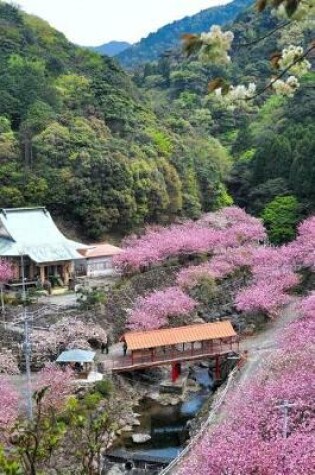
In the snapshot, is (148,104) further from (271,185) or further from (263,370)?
(263,370)

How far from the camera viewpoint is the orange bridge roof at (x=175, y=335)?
81.9 feet

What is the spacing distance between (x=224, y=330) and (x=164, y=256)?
9.69 meters

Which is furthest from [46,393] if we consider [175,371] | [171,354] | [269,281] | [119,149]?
[119,149]

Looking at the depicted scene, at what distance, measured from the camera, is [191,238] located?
120 feet

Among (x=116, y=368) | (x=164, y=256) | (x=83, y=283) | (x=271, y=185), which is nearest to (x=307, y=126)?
(x=271, y=185)

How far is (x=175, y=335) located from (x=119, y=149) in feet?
61.7

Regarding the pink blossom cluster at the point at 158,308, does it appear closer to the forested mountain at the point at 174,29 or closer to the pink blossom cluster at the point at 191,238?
the pink blossom cluster at the point at 191,238

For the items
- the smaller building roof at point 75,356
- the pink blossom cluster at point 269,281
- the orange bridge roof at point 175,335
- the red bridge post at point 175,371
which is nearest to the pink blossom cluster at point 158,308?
the orange bridge roof at point 175,335

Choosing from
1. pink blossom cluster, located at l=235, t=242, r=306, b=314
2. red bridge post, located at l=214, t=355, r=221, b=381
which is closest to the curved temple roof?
pink blossom cluster, located at l=235, t=242, r=306, b=314

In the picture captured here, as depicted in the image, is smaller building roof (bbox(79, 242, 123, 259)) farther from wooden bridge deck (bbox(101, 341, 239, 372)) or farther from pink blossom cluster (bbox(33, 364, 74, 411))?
pink blossom cluster (bbox(33, 364, 74, 411))

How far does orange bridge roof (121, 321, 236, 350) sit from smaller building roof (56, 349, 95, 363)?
5.83 ft

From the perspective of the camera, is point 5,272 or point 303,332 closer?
point 303,332

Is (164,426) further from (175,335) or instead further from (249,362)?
(249,362)

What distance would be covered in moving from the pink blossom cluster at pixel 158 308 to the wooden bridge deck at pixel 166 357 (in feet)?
7.10
